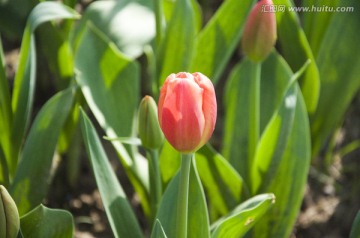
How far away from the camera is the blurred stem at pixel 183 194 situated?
0.93m

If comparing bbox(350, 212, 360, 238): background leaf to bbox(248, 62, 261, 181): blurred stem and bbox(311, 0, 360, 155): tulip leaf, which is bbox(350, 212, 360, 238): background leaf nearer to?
bbox(248, 62, 261, 181): blurred stem

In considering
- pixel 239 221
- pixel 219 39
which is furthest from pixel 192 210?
pixel 219 39

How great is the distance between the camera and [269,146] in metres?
1.27

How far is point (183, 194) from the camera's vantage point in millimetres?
959

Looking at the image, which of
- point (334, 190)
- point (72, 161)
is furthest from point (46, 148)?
point (334, 190)

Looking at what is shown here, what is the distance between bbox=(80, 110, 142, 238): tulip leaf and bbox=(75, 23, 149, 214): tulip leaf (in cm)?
13

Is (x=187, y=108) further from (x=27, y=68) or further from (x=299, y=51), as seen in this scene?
(x=299, y=51)

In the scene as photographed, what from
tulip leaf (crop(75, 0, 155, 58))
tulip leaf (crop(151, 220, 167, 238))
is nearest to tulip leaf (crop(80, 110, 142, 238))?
tulip leaf (crop(151, 220, 167, 238))

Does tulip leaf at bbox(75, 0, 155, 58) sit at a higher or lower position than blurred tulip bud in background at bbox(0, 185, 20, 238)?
higher

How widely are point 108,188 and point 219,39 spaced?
1.22 feet

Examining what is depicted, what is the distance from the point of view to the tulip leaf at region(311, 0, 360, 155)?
1384mm

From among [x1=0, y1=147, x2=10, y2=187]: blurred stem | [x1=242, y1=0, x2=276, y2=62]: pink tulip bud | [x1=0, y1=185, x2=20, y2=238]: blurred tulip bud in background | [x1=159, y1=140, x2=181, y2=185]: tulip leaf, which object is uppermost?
[x1=242, y1=0, x2=276, y2=62]: pink tulip bud

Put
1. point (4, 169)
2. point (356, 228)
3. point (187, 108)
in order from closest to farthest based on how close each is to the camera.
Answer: point (187, 108)
point (356, 228)
point (4, 169)

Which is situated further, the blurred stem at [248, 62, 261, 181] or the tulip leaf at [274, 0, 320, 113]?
the tulip leaf at [274, 0, 320, 113]
